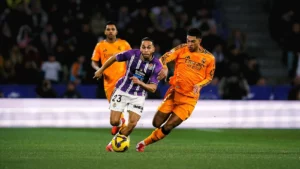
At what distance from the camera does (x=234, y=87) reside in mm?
19875

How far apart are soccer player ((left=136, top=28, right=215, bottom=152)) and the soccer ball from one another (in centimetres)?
88

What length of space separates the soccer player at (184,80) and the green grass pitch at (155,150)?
552 millimetres

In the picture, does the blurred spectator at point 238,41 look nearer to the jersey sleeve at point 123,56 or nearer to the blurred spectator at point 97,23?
the blurred spectator at point 97,23

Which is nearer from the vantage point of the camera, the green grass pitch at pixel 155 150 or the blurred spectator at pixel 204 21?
the green grass pitch at pixel 155 150

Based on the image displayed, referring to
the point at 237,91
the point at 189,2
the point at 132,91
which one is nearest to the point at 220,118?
the point at 237,91

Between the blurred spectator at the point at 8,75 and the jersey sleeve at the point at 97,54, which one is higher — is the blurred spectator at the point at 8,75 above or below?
below

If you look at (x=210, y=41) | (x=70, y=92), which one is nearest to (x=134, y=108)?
(x=70, y=92)

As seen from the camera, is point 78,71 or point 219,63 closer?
point 78,71

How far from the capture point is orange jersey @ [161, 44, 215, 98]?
39.5ft

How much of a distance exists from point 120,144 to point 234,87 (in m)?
9.25

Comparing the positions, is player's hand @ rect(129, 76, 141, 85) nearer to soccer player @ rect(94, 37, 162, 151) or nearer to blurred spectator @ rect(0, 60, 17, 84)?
soccer player @ rect(94, 37, 162, 151)

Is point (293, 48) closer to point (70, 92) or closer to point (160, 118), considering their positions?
point (70, 92)

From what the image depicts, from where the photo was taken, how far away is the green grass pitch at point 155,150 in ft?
31.3

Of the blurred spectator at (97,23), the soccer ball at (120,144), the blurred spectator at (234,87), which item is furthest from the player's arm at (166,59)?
the blurred spectator at (97,23)
